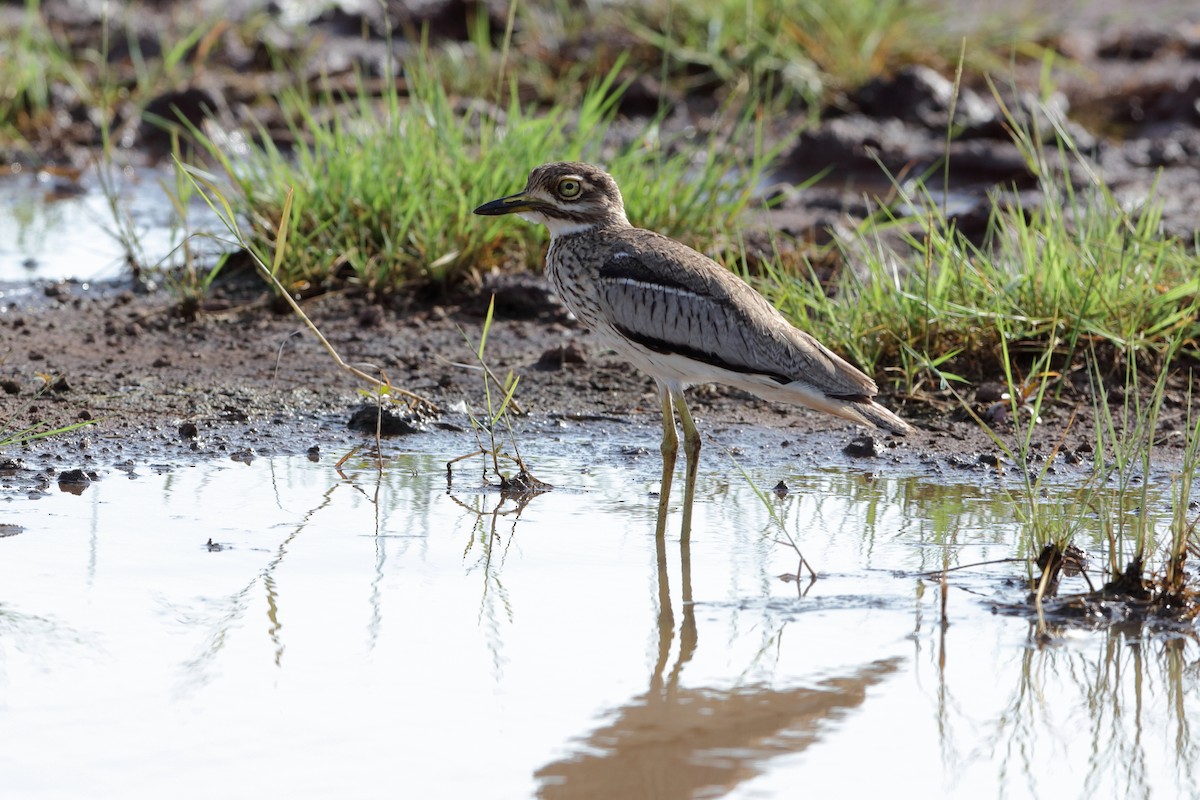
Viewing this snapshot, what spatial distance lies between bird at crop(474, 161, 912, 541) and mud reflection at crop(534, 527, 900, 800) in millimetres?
1049

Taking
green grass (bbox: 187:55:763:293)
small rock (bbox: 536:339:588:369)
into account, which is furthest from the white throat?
green grass (bbox: 187:55:763:293)

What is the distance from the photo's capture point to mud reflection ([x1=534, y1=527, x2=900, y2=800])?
294 cm

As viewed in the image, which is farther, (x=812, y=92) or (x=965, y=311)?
(x=812, y=92)

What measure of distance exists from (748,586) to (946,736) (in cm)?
91

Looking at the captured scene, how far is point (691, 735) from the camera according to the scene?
3146mm

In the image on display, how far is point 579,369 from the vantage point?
6.04m

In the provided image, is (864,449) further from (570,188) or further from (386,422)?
(386,422)

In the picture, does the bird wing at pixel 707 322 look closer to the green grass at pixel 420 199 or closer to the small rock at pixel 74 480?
the small rock at pixel 74 480

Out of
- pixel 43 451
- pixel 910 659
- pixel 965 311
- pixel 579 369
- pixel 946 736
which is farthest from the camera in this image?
pixel 579 369

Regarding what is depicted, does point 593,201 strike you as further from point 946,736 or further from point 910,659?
point 946,736

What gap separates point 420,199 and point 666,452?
205 centimetres

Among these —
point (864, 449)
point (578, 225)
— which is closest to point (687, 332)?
point (578, 225)

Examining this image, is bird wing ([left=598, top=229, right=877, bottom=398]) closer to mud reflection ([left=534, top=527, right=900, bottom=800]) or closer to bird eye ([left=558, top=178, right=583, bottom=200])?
bird eye ([left=558, top=178, right=583, bottom=200])

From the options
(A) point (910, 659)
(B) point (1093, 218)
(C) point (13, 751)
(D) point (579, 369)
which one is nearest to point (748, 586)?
(A) point (910, 659)
